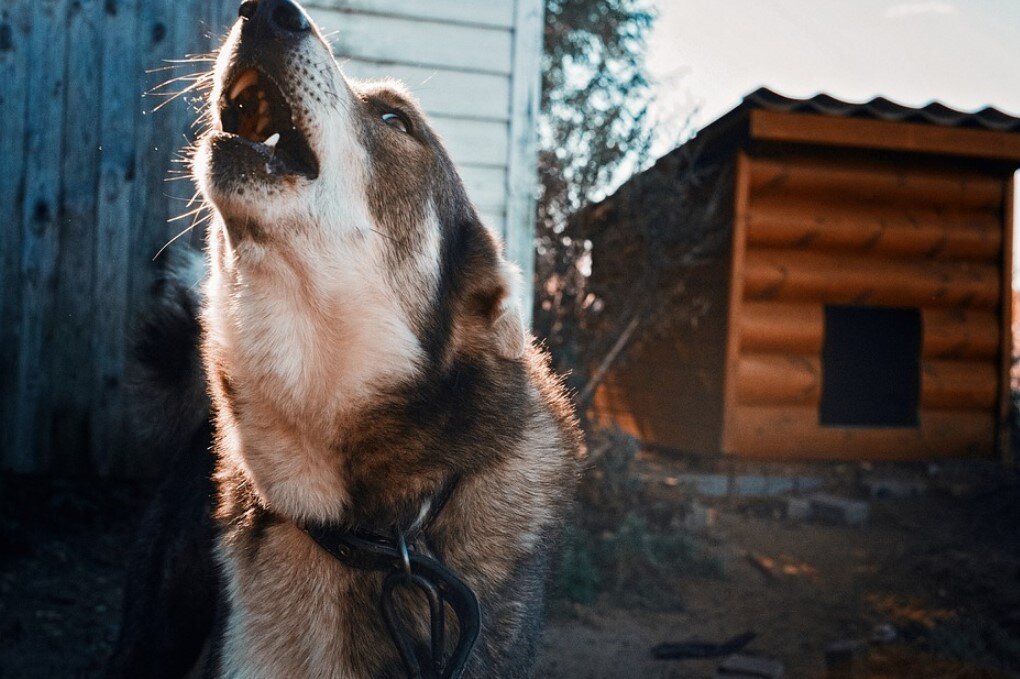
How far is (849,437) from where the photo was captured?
748cm

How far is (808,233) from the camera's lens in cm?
742

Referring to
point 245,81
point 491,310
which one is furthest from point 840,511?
point 245,81

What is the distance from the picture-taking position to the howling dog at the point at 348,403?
182cm

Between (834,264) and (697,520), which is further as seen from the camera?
(834,264)

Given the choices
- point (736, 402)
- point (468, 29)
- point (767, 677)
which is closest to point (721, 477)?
point (736, 402)

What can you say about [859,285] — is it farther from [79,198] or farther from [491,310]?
[79,198]

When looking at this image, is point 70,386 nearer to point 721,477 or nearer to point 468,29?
point 468,29

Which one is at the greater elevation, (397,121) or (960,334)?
(397,121)

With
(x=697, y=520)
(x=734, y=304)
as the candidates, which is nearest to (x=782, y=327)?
(x=734, y=304)

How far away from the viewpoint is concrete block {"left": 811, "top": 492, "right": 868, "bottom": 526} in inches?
243

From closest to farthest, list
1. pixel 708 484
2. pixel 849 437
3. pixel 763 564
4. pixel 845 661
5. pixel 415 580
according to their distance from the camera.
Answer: pixel 415 580
pixel 845 661
pixel 763 564
pixel 708 484
pixel 849 437

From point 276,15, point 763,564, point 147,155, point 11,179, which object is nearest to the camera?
point 276,15

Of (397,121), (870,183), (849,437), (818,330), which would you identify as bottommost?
(849,437)

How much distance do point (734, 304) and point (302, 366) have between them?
583 cm
